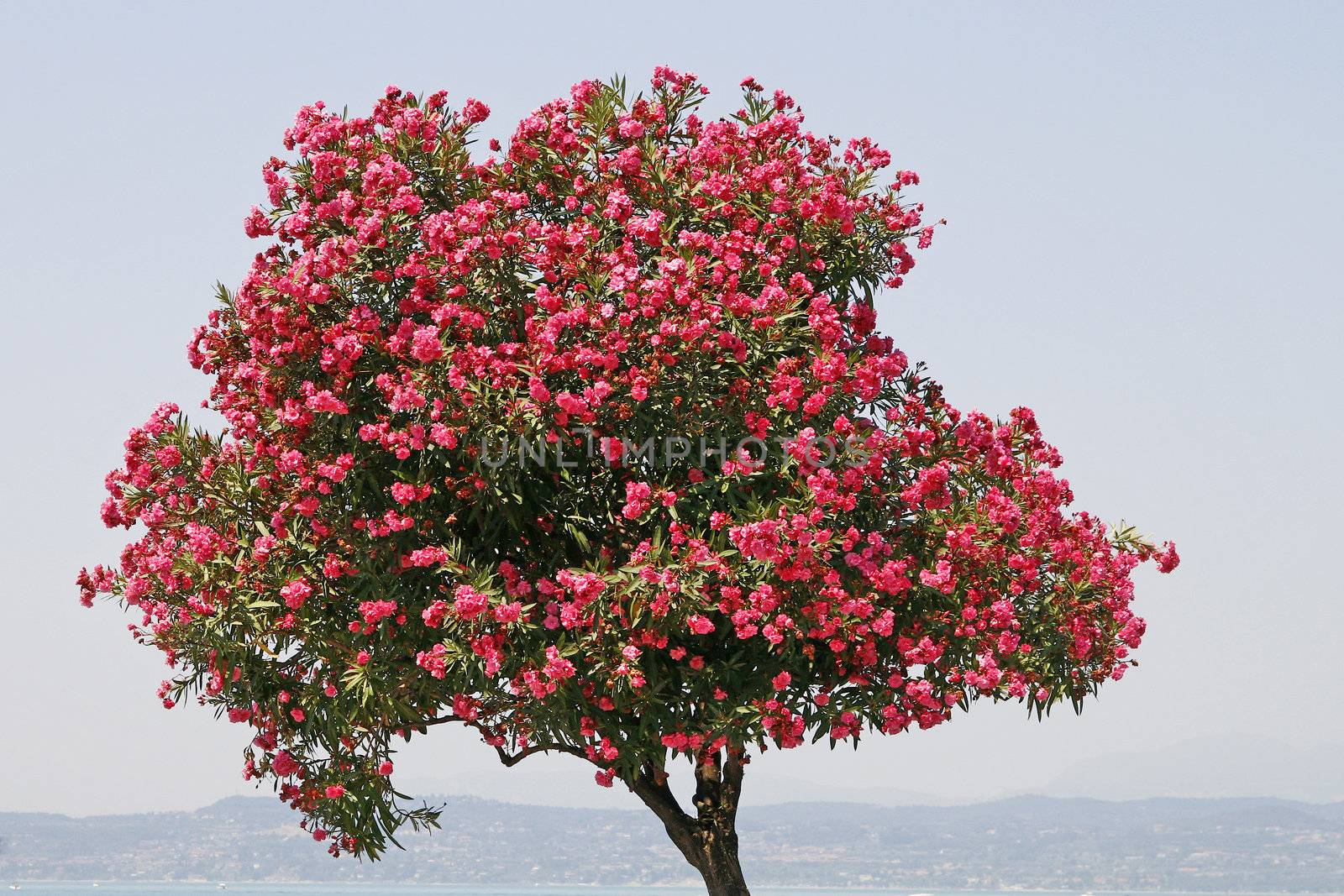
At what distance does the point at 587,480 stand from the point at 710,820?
484cm

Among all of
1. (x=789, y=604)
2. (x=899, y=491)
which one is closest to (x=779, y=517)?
(x=789, y=604)

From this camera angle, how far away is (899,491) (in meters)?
15.1

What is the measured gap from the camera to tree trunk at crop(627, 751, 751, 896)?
56.1ft

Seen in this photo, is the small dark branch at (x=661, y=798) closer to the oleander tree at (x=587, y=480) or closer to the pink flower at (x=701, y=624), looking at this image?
the oleander tree at (x=587, y=480)

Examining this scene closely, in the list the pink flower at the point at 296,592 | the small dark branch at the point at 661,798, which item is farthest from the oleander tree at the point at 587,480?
the small dark branch at the point at 661,798

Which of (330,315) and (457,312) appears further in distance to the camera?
(330,315)

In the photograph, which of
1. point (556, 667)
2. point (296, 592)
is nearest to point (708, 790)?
point (556, 667)

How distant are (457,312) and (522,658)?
3410 mm

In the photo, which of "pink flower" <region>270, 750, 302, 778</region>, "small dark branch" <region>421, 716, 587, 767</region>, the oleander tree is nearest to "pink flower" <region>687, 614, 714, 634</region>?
the oleander tree

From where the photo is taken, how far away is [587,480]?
15.0 meters

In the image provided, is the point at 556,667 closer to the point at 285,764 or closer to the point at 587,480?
the point at 587,480

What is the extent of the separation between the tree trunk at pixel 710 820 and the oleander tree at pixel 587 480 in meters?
1.94

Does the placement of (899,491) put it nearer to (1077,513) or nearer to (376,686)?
(1077,513)

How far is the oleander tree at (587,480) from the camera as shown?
13.8 metres
